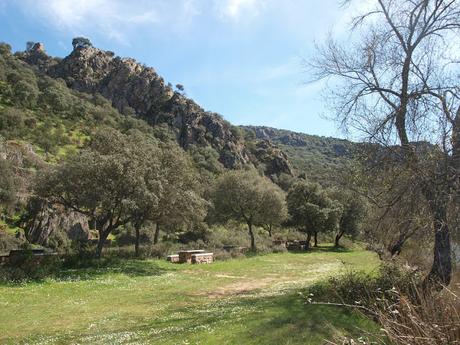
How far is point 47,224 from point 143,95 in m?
117

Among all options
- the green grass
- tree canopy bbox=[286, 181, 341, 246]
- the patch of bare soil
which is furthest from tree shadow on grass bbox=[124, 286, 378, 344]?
tree canopy bbox=[286, 181, 341, 246]

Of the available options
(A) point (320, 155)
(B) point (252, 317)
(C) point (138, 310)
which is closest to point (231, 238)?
(C) point (138, 310)

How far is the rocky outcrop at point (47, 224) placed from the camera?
133 feet

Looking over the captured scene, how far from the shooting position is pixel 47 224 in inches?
1644

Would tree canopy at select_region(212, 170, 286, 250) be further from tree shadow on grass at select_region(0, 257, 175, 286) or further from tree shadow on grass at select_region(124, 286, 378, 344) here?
tree shadow on grass at select_region(124, 286, 378, 344)

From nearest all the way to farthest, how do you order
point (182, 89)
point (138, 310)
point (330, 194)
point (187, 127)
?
point (138, 310) → point (330, 194) → point (187, 127) → point (182, 89)

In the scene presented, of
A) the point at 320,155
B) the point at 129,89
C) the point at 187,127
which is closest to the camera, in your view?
the point at 187,127

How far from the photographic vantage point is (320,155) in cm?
19438

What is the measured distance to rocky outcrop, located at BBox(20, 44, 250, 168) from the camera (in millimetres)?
139250

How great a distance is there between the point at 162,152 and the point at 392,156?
22396mm

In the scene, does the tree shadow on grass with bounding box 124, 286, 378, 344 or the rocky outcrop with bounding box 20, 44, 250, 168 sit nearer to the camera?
the tree shadow on grass with bounding box 124, 286, 378, 344

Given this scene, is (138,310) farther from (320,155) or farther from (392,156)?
(320,155)

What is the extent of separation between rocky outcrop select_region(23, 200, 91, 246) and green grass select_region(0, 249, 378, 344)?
53.4 feet

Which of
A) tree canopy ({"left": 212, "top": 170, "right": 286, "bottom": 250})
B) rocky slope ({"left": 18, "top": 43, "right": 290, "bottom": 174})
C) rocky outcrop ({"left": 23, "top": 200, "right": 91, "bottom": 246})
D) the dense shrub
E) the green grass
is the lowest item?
the green grass
